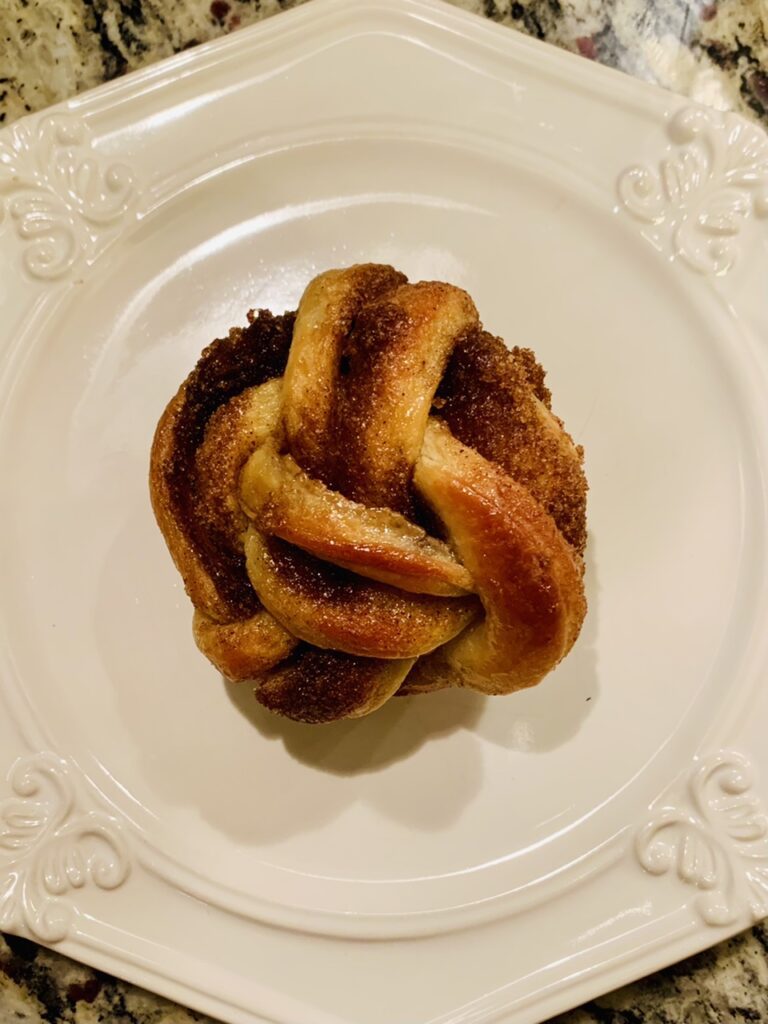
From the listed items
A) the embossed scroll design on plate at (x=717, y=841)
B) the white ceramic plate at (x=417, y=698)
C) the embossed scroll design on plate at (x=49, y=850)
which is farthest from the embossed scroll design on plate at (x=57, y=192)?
the embossed scroll design on plate at (x=717, y=841)

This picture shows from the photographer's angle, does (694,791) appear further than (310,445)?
Yes

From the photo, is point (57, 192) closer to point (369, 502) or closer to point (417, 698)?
point (369, 502)

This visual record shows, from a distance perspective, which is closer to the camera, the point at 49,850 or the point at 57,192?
the point at 49,850

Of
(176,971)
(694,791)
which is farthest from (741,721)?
(176,971)

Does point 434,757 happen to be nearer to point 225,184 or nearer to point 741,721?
point 741,721

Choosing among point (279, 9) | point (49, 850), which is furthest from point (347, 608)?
point (279, 9)

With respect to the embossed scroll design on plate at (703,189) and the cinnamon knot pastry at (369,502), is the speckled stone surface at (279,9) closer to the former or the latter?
the embossed scroll design on plate at (703,189)

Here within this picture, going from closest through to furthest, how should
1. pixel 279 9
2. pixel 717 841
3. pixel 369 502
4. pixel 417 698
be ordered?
pixel 369 502 < pixel 717 841 < pixel 417 698 < pixel 279 9

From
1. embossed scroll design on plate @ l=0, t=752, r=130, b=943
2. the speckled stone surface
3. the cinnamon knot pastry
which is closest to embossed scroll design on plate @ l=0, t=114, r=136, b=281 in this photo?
the speckled stone surface

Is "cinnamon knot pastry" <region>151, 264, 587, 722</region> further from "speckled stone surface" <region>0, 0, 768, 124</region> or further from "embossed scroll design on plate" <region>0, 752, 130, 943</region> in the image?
"speckled stone surface" <region>0, 0, 768, 124</region>
